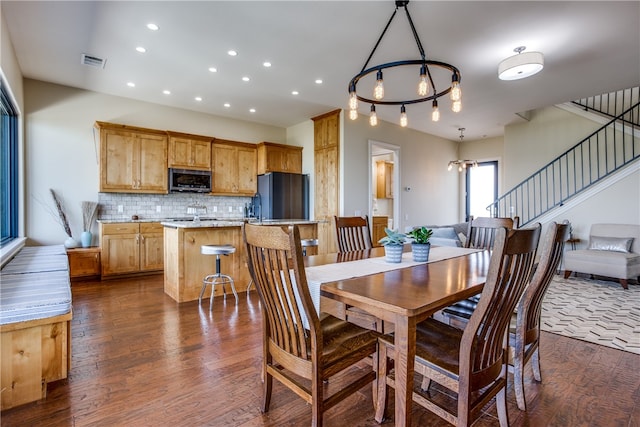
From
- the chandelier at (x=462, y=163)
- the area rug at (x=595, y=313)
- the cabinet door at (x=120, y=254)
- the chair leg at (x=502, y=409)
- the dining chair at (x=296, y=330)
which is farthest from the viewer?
the chandelier at (x=462, y=163)

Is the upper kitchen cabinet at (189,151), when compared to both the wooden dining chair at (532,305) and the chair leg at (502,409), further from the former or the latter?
the chair leg at (502,409)

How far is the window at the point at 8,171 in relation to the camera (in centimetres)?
383

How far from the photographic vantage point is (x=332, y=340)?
155cm

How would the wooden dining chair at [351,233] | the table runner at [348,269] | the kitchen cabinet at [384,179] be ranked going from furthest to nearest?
the kitchen cabinet at [384,179], the wooden dining chair at [351,233], the table runner at [348,269]

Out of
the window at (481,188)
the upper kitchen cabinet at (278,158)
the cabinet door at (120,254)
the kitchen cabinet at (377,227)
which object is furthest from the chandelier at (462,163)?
the cabinet door at (120,254)

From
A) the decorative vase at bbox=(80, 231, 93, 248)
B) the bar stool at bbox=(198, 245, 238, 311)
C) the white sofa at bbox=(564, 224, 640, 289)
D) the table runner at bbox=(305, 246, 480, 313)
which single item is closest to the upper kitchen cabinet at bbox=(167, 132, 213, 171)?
the decorative vase at bbox=(80, 231, 93, 248)

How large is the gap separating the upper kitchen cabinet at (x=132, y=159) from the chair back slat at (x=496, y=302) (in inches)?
217

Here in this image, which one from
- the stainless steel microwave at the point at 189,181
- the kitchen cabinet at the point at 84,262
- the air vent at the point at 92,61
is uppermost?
the air vent at the point at 92,61

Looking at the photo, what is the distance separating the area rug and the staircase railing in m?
2.01

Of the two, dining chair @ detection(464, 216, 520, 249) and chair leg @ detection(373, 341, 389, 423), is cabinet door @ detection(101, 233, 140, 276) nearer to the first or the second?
chair leg @ detection(373, 341, 389, 423)

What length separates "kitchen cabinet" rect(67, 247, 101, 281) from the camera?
4562mm

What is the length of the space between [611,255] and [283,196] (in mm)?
5327

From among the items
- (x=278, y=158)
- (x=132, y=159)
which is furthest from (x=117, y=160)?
(x=278, y=158)

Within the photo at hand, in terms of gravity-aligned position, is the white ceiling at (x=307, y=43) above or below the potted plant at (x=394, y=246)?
above
